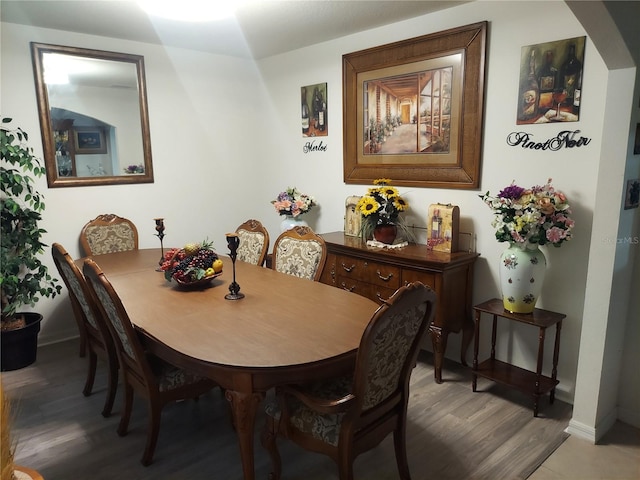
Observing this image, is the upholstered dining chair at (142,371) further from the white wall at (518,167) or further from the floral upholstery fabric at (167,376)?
the white wall at (518,167)

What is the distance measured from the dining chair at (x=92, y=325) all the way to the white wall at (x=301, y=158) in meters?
1.19

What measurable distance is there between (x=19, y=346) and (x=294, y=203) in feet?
7.59

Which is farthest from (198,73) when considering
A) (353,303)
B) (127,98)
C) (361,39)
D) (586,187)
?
(586,187)

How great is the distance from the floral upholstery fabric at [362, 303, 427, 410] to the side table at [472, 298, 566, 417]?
117cm

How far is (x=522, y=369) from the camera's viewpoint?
9.24 feet

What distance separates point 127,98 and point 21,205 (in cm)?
119

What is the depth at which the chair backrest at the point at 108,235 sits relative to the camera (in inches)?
141

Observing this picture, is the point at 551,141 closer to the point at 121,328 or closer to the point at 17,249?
the point at 121,328

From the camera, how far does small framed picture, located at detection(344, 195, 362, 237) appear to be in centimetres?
357

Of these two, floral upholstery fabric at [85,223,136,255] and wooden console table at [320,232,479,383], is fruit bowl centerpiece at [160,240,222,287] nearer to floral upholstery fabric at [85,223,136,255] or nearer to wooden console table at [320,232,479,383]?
wooden console table at [320,232,479,383]

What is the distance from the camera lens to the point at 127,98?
149 inches

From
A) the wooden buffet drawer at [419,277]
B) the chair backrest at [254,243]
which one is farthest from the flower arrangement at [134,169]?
the wooden buffet drawer at [419,277]

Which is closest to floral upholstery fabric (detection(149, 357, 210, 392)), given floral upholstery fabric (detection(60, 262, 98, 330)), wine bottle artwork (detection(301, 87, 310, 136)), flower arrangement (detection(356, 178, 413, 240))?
floral upholstery fabric (detection(60, 262, 98, 330))

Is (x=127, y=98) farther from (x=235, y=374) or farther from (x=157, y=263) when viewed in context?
(x=235, y=374)
